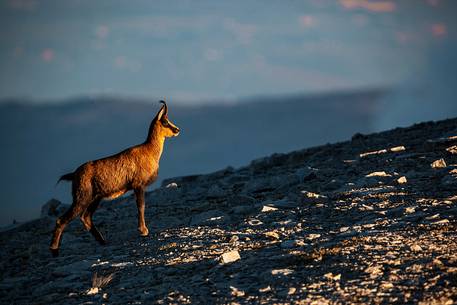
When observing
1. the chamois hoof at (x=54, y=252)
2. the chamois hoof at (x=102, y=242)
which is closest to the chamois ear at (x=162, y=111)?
the chamois hoof at (x=102, y=242)

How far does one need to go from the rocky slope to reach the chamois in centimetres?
64

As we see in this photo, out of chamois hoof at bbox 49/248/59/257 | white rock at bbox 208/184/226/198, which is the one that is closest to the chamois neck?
chamois hoof at bbox 49/248/59/257

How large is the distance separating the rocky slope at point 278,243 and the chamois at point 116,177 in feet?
2.10

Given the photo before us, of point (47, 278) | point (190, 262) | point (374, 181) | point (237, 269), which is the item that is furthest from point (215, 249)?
point (374, 181)

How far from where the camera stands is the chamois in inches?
631

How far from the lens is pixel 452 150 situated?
20797 millimetres

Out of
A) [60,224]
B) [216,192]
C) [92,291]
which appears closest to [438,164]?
[216,192]

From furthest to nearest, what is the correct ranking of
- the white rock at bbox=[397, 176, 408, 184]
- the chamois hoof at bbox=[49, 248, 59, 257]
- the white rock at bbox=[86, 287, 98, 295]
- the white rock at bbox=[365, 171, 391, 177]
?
1. the white rock at bbox=[365, 171, 391, 177]
2. the white rock at bbox=[397, 176, 408, 184]
3. the chamois hoof at bbox=[49, 248, 59, 257]
4. the white rock at bbox=[86, 287, 98, 295]

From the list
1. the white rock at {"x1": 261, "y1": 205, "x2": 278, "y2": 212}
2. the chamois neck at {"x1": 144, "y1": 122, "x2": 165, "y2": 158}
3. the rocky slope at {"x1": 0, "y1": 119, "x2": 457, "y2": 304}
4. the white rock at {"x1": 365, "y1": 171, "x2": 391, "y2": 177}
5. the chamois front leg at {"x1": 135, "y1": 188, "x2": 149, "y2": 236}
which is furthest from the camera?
the white rock at {"x1": 365, "y1": 171, "x2": 391, "y2": 177}

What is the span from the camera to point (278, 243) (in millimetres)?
13078

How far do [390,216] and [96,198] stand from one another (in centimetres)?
670

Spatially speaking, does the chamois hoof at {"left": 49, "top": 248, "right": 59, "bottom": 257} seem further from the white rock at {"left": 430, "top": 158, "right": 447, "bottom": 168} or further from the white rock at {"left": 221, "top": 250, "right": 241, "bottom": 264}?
the white rock at {"left": 430, "top": 158, "right": 447, "bottom": 168}

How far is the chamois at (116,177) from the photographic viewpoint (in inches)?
631

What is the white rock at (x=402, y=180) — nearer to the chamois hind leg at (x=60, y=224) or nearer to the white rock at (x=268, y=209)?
the white rock at (x=268, y=209)
